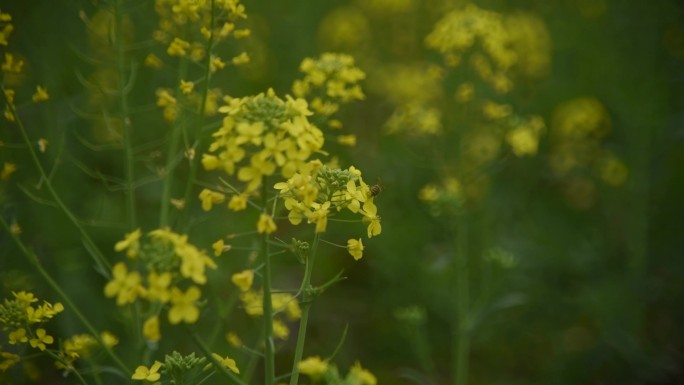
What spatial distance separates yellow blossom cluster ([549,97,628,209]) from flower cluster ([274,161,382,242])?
3.29 meters

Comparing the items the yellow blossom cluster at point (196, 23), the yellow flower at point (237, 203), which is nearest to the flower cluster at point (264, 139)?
the yellow flower at point (237, 203)

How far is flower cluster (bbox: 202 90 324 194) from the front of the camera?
70.6 inches

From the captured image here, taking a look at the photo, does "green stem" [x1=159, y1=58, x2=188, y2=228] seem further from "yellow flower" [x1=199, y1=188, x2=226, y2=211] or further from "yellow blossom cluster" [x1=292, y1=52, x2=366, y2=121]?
"yellow flower" [x1=199, y1=188, x2=226, y2=211]

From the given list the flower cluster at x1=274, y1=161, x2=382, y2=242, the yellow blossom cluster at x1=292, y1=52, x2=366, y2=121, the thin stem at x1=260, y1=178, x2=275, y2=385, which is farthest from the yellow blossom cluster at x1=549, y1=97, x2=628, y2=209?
the thin stem at x1=260, y1=178, x2=275, y2=385

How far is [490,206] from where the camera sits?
4859 millimetres

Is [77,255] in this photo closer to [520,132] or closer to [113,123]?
[113,123]

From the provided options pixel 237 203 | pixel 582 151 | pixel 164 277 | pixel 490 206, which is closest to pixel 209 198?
pixel 237 203

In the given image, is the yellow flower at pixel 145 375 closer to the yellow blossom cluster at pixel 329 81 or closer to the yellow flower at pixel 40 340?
the yellow flower at pixel 40 340

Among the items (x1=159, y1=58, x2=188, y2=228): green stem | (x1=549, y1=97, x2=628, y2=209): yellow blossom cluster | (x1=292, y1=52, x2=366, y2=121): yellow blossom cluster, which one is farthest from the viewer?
(x1=549, y1=97, x2=628, y2=209): yellow blossom cluster

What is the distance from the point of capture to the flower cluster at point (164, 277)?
5.27 ft

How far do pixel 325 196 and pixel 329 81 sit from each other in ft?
4.05

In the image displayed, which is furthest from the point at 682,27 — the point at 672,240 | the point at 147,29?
the point at 147,29

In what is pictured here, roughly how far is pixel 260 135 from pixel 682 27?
15.9 feet

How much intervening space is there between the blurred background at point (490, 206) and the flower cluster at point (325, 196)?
1.50 metres
